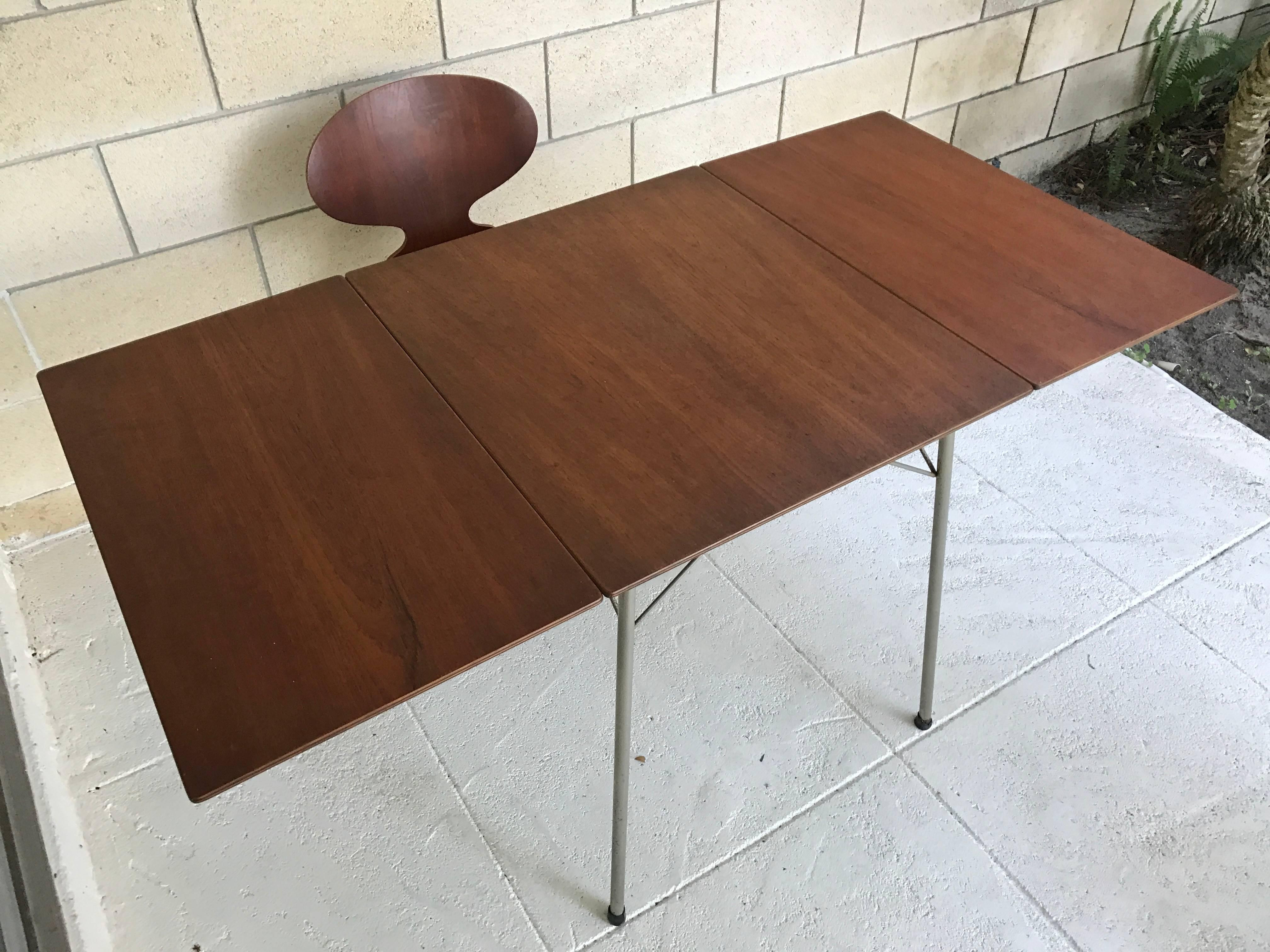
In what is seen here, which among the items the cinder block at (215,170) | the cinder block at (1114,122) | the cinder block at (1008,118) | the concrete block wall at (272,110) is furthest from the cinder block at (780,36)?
the cinder block at (1114,122)

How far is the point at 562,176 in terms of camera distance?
2.34m

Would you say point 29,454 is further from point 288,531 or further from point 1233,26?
point 1233,26

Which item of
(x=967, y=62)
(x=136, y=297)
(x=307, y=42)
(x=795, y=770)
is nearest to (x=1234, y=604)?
(x=795, y=770)

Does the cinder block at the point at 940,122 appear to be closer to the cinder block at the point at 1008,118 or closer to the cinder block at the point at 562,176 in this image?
the cinder block at the point at 1008,118

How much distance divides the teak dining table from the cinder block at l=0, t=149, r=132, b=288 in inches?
22.0

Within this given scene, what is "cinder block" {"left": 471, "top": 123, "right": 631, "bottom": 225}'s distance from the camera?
228 cm

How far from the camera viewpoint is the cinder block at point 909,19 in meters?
2.57

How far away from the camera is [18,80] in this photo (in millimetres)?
1655

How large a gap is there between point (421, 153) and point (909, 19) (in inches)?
59.3

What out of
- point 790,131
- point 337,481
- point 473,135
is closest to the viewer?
point 337,481

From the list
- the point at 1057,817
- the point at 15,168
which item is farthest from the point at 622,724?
the point at 15,168

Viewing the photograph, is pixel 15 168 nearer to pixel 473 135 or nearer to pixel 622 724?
pixel 473 135

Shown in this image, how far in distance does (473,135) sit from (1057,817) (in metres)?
1.61

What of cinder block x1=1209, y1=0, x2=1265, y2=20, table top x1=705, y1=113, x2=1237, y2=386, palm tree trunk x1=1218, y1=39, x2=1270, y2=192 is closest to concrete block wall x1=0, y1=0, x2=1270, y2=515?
table top x1=705, y1=113, x2=1237, y2=386
